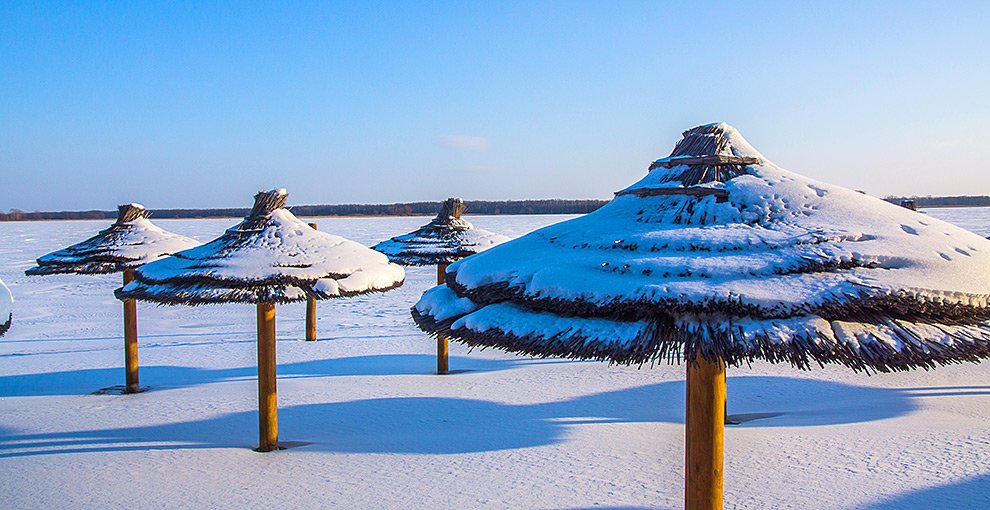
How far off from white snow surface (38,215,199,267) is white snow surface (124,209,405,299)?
284cm

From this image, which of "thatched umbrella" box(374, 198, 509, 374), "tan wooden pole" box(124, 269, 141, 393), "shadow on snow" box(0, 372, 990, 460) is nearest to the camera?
"shadow on snow" box(0, 372, 990, 460)

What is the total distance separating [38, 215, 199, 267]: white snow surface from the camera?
9859 mm

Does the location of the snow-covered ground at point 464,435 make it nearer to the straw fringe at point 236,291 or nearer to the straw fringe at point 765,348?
the straw fringe at point 236,291

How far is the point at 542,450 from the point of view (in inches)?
261

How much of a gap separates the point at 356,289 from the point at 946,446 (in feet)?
19.5

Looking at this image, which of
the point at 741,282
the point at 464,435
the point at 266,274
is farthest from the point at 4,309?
the point at 741,282

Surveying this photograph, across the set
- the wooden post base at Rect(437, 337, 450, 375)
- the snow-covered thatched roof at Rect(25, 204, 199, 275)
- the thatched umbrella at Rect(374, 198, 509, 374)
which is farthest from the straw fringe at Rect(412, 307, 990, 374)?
the snow-covered thatched roof at Rect(25, 204, 199, 275)

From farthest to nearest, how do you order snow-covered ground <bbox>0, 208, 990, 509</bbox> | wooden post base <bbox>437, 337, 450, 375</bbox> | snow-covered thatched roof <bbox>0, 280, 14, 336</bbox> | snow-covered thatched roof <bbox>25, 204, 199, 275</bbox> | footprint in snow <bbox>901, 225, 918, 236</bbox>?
1. wooden post base <bbox>437, 337, 450, 375</bbox>
2. snow-covered thatched roof <bbox>25, 204, 199, 275</bbox>
3. snow-covered ground <bbox>0, 208, 990, 509</bbox>
4. snow-covered thatched roof <bbox>0, 280, 14, 336</bbox>
5. footprint in snow <bbox>901, 225, 918, 236</bbox>

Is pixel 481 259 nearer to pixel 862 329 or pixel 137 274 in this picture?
pixel 862 329

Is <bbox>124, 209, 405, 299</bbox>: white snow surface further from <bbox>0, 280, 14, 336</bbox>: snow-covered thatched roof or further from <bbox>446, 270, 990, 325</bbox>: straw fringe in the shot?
<bbox>446, 270, 990, 325</bbox>: straw fringe

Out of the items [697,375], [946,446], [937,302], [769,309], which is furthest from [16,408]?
[946,446]

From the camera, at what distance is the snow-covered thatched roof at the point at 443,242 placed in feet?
37.4

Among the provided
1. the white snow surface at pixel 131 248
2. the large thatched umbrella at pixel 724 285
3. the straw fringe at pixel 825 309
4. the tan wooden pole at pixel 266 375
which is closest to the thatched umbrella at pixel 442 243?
the white snow surface at pixel 131 248

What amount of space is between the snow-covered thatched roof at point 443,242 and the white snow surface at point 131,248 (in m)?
3.32
